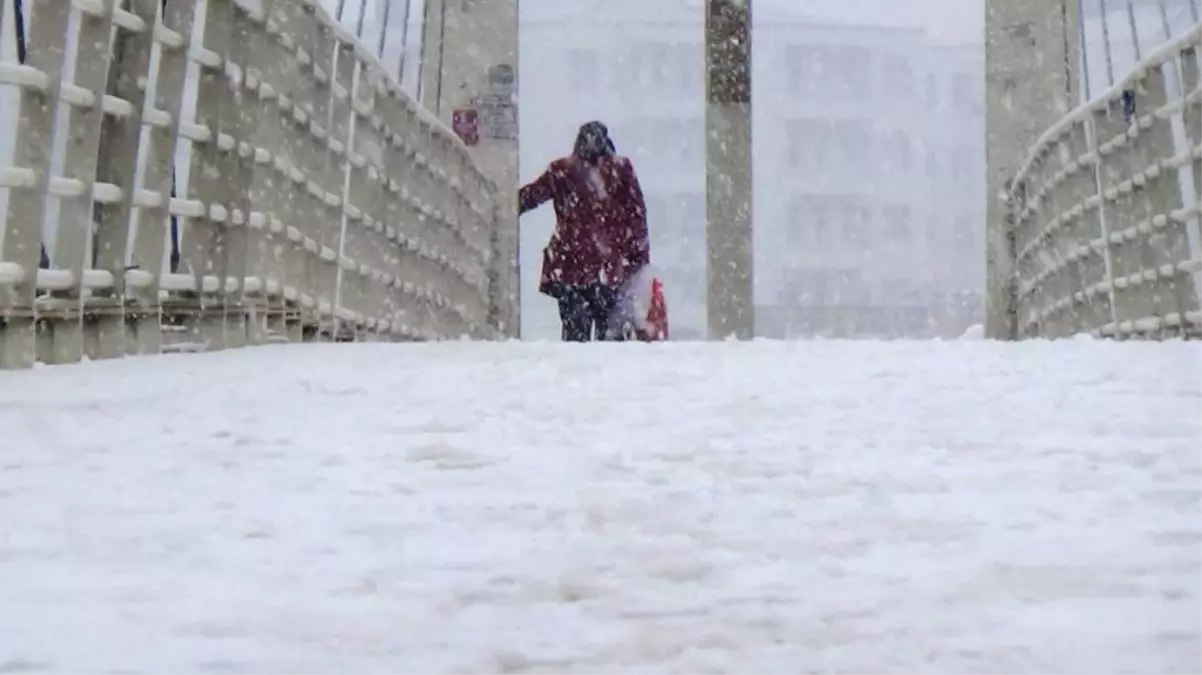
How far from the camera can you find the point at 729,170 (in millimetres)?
7809

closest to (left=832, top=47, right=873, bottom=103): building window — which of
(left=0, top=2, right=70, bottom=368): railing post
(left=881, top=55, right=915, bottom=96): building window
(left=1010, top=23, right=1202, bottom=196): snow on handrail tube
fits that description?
(left=881, top=55, right=915, bottom=96): building window

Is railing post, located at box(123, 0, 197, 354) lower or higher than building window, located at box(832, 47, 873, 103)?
lower

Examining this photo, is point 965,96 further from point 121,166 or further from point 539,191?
point 121,166

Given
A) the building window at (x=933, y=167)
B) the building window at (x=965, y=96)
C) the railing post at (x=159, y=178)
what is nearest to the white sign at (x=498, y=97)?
the railing post at (x=159, y=178)

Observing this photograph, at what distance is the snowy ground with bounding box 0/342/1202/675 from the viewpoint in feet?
3.02

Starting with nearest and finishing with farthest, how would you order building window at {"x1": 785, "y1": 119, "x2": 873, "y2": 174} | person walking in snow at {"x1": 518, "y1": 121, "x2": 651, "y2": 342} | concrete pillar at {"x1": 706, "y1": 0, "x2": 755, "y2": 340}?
1. person walking in snow at {"x1": 518, "y1": 121, "x2": 651, "y2": 342}
2. concrete pillar at {"x1": 706, "y1": 0, "x2": 755, "y2": 340}
3. building window at {"x1": 785, "y1": 119, "x2": 873, "y2": 174}

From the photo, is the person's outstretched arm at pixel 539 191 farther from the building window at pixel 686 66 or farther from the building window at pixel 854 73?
the building window at pixel 854 73

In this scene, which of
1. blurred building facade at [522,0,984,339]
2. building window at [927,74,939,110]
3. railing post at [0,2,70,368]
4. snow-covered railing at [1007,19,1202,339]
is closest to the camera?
railing post at [0,2,70,368]

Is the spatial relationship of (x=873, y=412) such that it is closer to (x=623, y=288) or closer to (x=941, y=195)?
(x=623, y=288)

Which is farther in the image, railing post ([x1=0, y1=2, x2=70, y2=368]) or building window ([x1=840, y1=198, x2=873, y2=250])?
building window ([x1=840, y1=198, x2=873, y2=250])

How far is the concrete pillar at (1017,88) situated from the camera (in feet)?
25.6

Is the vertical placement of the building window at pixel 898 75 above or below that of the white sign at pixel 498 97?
above

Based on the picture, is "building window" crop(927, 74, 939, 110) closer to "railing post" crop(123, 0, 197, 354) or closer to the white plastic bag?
the white plastic bag

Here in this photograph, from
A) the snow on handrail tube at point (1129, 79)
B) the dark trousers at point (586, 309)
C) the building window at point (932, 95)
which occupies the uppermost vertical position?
the building window at point (932, 95)
